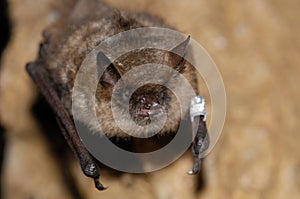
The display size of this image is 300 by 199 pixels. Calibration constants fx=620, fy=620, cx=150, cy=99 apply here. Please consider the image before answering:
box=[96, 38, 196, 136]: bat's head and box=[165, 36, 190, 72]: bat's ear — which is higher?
box=[165, 36, 190, 72]: bat's ear

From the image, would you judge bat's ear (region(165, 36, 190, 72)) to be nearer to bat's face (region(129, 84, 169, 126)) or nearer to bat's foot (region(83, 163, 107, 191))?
bat's face (region(129, 84, 169, 126))

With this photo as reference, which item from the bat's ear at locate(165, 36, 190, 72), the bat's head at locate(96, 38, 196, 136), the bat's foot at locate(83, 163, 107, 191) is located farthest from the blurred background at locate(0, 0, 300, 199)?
the bat's ear at locate(165, 36, 190, 72)

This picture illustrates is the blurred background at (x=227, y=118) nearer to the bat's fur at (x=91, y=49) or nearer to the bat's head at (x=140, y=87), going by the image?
the bat's fur at (x=91, y=49)

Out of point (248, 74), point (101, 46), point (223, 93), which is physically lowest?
point (101, 46)

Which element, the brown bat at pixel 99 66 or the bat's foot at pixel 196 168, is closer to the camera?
the brown bat at pixel 99 66

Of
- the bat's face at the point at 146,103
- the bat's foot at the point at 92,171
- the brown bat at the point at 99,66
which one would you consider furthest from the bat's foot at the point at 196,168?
the bat's foot at the point at 92,171

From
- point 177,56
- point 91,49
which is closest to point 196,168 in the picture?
point 177,56

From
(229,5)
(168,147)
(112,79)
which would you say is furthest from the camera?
(229,5)

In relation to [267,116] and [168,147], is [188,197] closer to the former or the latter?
[168,147]

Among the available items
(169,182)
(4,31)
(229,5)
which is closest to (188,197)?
(169,182)
